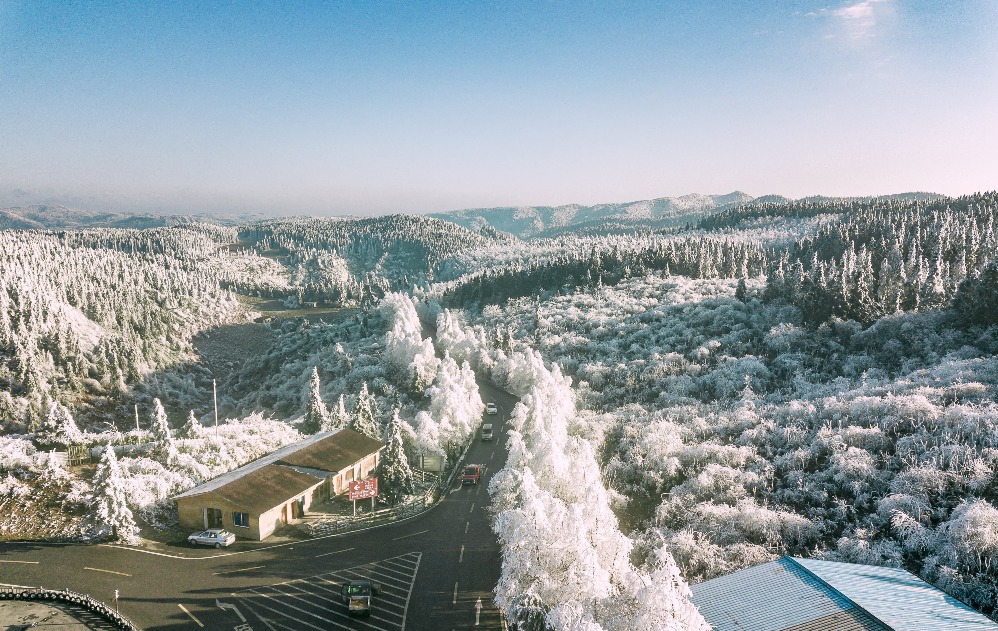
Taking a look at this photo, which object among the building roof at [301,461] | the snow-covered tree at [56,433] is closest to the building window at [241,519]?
the building roof at [301,461]

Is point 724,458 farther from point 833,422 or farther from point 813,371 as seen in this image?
point 813,371

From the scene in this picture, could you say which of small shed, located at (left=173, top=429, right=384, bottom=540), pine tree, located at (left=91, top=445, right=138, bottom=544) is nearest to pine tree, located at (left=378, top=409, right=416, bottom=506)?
small shed, located at (left=173, top=429, right=384, bottom=540)

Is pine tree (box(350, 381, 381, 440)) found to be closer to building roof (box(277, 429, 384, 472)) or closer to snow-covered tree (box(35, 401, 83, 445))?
building roof (box(277, 429, 384, 472))

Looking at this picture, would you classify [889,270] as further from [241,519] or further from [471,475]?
[241,519]

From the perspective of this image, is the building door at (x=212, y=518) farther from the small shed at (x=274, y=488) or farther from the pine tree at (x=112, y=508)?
the pine tree at (x=112, y=508)

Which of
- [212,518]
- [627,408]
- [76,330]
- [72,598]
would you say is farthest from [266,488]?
[76,330]

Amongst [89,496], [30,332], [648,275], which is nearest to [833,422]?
[89,496]

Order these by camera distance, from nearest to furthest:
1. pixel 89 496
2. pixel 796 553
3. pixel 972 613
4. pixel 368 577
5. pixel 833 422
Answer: pixel 972 613 < pixel 368 577 < pixel 796 553 < pixel 89 496 < pixel 833 422

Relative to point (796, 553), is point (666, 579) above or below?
above
